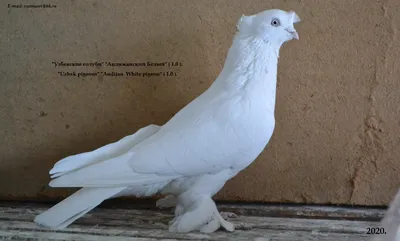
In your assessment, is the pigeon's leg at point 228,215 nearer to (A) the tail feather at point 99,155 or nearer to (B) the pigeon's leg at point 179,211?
(B) the pigeon's leg at point 179,211

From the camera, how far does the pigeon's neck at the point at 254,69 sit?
0.93m

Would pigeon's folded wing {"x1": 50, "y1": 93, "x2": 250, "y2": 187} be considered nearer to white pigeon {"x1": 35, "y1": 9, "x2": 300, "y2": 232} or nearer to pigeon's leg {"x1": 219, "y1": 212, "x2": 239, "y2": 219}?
white pigeon {"x1": 35, "y1": 9, "x2": 300, "y2": 232}

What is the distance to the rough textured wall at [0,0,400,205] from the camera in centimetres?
114

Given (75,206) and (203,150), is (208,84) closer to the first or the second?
(203,150)

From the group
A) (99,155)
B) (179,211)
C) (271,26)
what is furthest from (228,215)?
(271,26)

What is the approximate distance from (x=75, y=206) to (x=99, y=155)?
5.0 inches

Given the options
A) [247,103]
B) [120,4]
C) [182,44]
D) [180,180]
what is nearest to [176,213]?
[180,180]

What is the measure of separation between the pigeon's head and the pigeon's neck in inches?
0.5

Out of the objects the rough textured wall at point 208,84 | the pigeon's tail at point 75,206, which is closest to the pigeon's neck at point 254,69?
the rough textured wall at point 208,84

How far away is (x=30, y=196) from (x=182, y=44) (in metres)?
0.64

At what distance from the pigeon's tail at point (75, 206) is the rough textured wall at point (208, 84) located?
0.30 m

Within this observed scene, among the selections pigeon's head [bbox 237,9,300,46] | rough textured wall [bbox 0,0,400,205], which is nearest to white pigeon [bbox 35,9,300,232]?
pigeon's head [bbox 237,9,300,46]

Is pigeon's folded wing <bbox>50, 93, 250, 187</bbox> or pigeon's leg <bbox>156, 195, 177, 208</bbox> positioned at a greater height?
pigeon's folded wing <bbox>50, 93, 250, 187</bbox>

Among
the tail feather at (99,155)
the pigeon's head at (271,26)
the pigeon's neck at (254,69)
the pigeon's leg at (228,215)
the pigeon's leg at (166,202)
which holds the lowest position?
the pigeon's leg at (228,215)
